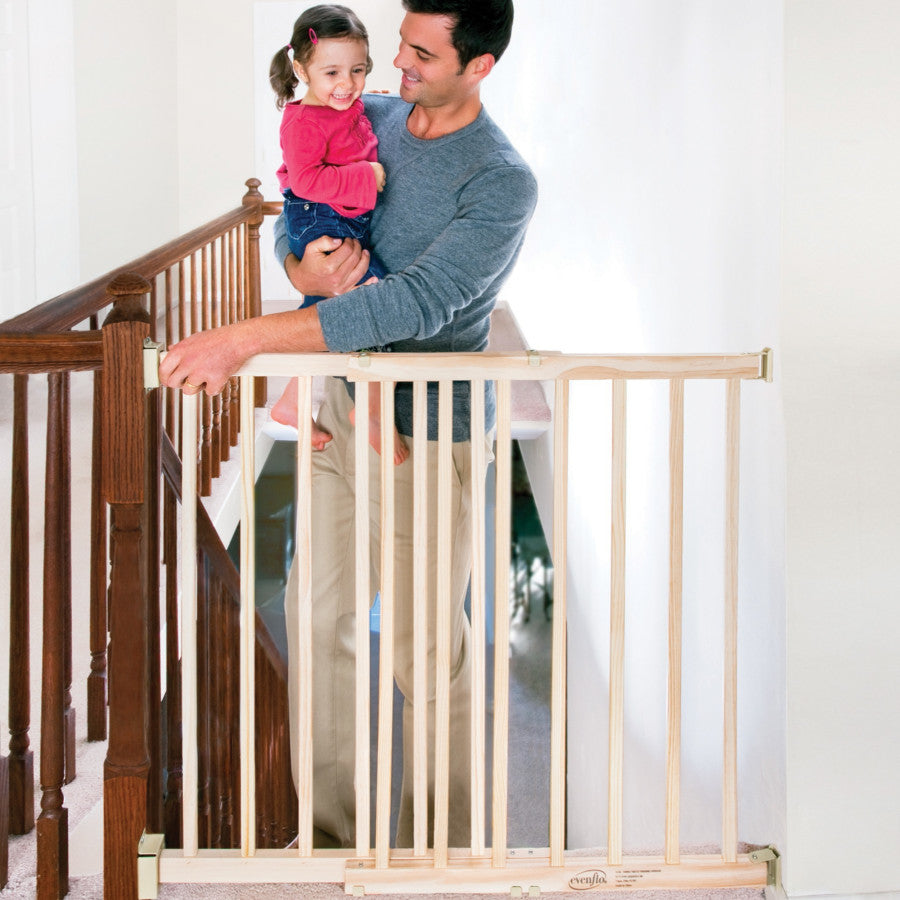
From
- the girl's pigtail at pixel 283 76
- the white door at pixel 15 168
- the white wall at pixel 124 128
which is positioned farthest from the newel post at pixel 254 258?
the girl's pigtail at pixel 283 76

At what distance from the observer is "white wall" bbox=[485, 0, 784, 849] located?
1.91 m

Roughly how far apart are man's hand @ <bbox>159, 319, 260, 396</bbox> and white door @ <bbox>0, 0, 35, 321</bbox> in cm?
362

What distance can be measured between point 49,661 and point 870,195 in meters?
1.50

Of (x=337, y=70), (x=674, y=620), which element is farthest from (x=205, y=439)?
(x=674, y=620)

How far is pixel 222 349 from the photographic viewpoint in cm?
171

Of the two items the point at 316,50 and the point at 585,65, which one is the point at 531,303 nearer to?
the point at 585,65

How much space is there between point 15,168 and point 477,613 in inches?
168

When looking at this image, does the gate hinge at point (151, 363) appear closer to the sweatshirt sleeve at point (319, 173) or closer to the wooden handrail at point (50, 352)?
the wooden handrail at point (50, 352)

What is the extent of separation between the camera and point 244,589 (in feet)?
5.72

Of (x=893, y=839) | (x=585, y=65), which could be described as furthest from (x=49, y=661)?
(x=585, y=65)

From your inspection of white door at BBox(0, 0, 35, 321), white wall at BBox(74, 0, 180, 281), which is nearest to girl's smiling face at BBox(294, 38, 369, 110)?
white door at BBox(0, 0, 35, 321)

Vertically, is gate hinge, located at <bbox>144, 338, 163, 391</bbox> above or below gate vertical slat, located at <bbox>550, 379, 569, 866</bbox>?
above

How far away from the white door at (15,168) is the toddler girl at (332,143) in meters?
3.31

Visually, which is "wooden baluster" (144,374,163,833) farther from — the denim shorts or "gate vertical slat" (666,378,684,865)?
"gate vertical slat" (666,378,684,865)
